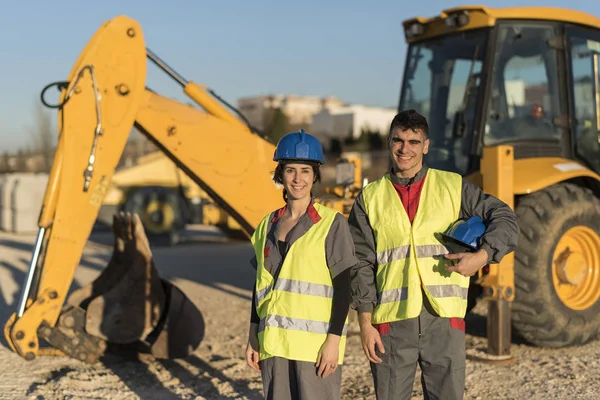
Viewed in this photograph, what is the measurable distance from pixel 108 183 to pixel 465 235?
3.05 metres

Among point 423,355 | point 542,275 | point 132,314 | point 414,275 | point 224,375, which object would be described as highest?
point 414,275

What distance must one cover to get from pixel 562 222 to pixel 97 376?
364cm

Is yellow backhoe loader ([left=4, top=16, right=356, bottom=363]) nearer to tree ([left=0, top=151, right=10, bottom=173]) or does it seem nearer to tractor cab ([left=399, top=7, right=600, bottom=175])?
tractor cab ([left=399, top=7, right=600, bottom=175])

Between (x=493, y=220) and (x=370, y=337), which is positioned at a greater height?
(x=493, y=220)

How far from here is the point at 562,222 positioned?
5.55 m

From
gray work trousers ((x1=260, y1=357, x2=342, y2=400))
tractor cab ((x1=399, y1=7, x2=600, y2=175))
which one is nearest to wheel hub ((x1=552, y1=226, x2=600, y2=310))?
tractor cab ((x1=399, y1=7, x2=600, y2=175))

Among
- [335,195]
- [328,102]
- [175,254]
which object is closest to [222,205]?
[335,195]

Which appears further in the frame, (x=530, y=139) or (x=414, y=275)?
(x=530, y=139)

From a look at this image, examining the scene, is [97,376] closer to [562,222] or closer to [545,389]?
[545,389]

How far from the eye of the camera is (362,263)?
10.2 ft

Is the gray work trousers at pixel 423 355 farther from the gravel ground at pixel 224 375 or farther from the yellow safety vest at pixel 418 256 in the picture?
the gravel ground at pixel 224 375

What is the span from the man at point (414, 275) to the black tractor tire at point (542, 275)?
8.31 feet

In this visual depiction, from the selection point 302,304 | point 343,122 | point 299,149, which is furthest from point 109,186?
point 343,122

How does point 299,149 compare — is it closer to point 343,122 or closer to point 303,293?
point 303,293
